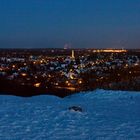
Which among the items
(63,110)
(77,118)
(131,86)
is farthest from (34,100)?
(131,86)

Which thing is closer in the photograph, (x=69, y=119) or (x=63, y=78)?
(x=69, y=119)

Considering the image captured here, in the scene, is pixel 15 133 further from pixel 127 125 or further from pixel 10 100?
pixel 10 100

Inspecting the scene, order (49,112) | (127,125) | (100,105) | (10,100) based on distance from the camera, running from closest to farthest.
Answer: (127,125), (49,112), (100,105), (10,100)

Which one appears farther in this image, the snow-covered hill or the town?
the town

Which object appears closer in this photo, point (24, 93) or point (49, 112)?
point (49, 112)

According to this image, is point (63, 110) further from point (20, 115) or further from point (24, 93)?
point (24, 93)

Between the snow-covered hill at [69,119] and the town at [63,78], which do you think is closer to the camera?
the snow-covered hill at [69,119]

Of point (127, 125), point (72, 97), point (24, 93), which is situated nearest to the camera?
point (127, 125)
